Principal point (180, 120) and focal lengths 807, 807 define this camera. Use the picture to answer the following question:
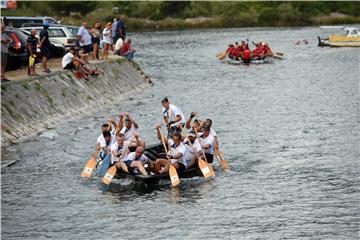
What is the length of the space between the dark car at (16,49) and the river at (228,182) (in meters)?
4.10

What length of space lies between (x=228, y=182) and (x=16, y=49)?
1446 cm

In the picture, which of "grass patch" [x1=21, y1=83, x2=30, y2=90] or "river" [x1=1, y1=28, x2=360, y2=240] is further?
"grass patch" [x1=21, y1=83, x2=30, y2=90]

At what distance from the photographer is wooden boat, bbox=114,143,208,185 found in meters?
22.2

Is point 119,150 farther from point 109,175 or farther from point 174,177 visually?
point 174,177

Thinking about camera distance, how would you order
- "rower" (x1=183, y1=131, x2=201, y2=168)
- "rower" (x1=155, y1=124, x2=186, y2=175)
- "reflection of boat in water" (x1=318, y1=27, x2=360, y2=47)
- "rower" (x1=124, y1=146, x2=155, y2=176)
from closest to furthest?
"rower" (x1=124, y1=146, x2=155, y2=176) < "rower" (x1=155, y1=124, x2=186, y2=175) < "rower" (x1=183, y1=131, x2=201, y2=168) < "reflection of boat in water" (x1=318, y1=27, x2=360, y2=47)

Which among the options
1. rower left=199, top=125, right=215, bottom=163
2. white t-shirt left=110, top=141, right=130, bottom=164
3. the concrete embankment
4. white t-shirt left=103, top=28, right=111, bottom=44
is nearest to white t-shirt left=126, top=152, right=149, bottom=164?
white t-shirt left=110, top=141, right=130, bottom=164

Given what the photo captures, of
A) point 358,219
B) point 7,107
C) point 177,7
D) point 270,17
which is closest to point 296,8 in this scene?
point 270,17

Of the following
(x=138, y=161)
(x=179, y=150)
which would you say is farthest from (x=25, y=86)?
(x=138, y=161)

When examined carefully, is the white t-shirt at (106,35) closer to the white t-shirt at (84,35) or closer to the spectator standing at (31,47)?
the white t-shirt at (84,35)

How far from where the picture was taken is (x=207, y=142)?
2464 cm

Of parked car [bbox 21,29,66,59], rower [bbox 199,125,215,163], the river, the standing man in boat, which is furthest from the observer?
parked car [bbox 21,29,66,59]

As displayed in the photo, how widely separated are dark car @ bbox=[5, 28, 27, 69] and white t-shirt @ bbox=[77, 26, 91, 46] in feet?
14.2

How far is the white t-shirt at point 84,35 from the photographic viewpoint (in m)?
39.2

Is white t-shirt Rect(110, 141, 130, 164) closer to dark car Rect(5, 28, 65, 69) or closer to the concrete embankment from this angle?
the concrete embankment
